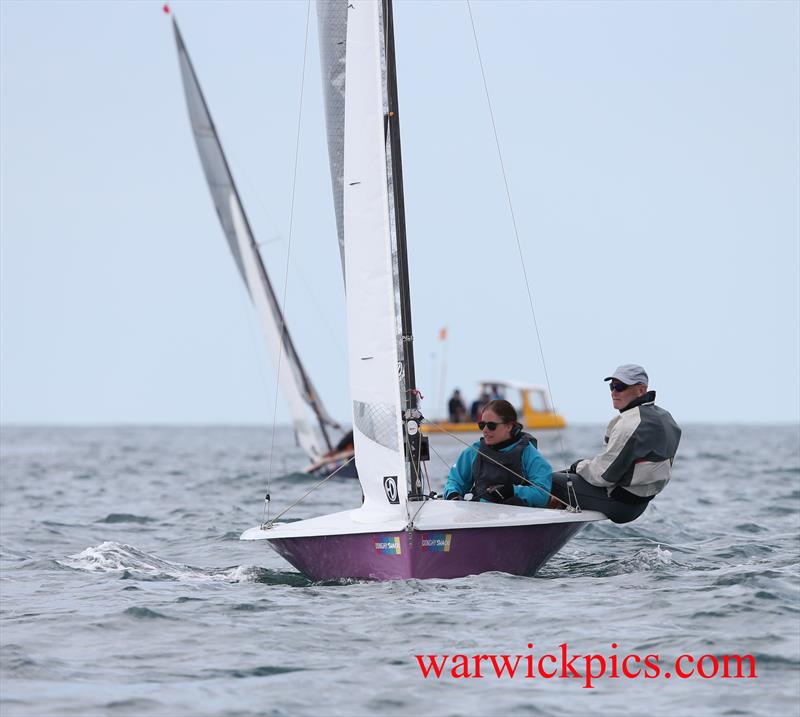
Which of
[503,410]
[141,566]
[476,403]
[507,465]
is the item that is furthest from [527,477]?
[476,403]

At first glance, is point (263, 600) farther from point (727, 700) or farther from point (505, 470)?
point (727, 700)

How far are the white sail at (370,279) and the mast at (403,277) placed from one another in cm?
19

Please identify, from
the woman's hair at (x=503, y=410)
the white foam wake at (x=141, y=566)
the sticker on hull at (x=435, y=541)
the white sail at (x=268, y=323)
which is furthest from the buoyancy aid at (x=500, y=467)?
the white sail at (x=268, y=323)

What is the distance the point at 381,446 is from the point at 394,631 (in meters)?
1.93

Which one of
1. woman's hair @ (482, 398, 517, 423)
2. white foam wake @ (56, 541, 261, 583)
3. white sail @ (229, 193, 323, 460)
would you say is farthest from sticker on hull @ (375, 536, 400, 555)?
white sail @ (229, 193, 323, 460)

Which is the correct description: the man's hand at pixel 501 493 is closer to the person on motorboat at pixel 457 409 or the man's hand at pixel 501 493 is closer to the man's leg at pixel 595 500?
the man's leg at pixel 595 500

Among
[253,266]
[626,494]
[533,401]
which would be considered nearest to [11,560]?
[626,494]

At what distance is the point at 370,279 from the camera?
8531 millimetres

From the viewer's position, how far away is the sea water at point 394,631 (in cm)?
550

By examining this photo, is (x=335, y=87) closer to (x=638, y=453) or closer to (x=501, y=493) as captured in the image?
(x=501, y=493)

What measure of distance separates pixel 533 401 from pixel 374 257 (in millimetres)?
32908

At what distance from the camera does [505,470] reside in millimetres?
8750

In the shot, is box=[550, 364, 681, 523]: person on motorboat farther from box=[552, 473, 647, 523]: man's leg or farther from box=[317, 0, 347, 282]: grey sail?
box=[317, 0, 347, 282]: grey sail

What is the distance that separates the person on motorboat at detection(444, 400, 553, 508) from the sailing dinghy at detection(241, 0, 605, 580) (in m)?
0.29
